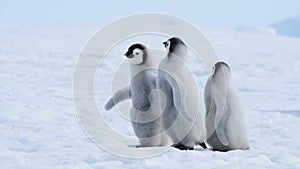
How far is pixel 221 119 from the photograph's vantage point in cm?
414

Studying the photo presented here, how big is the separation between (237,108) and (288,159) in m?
0.55

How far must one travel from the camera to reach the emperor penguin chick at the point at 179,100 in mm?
4039

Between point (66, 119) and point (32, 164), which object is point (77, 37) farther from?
point (32, 164)

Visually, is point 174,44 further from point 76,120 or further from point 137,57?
point 76,120

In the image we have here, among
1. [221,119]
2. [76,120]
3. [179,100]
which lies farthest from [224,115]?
[76,120]

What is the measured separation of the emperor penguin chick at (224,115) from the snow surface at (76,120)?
6.0 inches

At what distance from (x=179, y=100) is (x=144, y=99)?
0.35 m

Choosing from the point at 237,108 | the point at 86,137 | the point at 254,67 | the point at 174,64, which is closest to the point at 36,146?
the point at 86,137

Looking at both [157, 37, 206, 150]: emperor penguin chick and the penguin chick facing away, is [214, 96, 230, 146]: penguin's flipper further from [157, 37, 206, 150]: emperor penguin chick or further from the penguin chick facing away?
the penguin chick facing away

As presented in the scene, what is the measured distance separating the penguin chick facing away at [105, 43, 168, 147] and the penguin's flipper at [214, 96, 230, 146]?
0.46 meters

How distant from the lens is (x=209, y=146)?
4371 millimetres

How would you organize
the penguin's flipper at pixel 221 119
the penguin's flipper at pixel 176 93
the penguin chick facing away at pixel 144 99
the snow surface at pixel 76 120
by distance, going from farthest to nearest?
the penguin chick facing away at pixel 144 99 → the penguin's flipper at pixel 221 119 → the penguin's flipper at pixel 176 93 → the snow surface at pixel 76 120

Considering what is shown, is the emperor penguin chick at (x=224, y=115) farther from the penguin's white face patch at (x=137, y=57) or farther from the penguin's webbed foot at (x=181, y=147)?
the penguin's white face patch at (x=137, y=57)

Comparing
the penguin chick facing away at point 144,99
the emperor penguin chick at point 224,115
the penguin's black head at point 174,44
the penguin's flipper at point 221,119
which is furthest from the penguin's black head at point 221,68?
the penguin chick facing away at point 144,99
